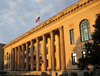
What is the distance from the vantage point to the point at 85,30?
98.0ft

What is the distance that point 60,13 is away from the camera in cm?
3516

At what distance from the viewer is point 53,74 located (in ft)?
114

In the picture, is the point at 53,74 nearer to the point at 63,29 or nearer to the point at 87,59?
the point at 63,29

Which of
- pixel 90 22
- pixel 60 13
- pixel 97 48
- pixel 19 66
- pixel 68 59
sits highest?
pixel 60 13

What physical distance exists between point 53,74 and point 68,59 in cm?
588

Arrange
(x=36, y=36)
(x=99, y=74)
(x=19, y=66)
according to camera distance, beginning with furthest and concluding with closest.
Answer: (x=19, y=66)
(x=36, y=36)
(x=99, y=74)

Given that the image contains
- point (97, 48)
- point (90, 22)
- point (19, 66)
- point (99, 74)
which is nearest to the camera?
point (99, 74)

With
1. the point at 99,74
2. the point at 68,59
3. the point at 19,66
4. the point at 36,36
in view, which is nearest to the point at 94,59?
the point at 99,74

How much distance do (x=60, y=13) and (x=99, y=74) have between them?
21.9 metres

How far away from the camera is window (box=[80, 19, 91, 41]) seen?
29297mm

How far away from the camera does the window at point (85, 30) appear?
29.3 meters

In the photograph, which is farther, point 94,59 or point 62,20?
point 62,20

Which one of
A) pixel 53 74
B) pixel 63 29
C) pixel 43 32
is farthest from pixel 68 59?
pixel 43 32

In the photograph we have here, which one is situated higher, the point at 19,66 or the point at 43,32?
the point at 43,32
